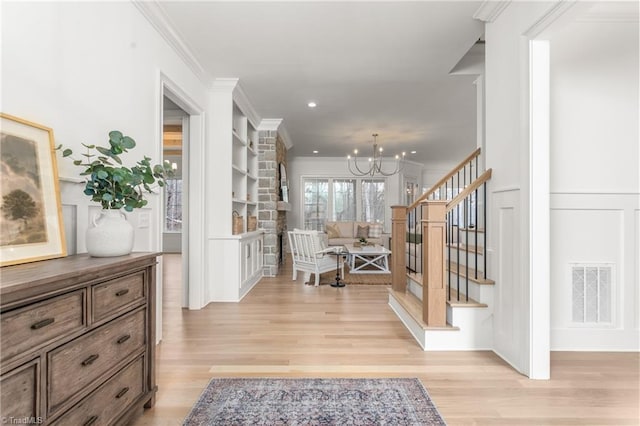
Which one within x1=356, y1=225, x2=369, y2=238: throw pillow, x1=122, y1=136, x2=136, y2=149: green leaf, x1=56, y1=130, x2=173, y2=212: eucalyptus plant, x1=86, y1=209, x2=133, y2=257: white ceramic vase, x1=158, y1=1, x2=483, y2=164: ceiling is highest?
x1=158, y1=1, x2=483, y2=164: ceiling

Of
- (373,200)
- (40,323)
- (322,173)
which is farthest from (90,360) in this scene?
(373,200)

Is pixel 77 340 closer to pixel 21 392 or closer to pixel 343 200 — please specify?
pixel 21 392

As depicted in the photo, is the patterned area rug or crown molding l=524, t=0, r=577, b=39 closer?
the patterned area rug

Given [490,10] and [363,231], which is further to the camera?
[363,231]

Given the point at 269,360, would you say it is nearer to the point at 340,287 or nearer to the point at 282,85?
the point at 340,287

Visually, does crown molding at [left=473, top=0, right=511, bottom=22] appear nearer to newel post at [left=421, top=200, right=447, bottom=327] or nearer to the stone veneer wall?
newel post at [left=421, top=200, right=447, bottom=327]

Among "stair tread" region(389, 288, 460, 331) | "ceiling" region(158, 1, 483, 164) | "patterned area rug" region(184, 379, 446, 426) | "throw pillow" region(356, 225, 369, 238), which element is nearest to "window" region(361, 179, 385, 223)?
"throw pillow" region(356, 225, 369, 238)

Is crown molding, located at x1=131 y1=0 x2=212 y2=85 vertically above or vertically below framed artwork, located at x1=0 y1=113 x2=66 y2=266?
above

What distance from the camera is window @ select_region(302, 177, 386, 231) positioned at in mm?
10297

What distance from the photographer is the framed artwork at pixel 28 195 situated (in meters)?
1.37

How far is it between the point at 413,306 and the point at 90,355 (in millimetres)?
2662

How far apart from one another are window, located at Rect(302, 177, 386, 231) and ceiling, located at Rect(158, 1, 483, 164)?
4.02m

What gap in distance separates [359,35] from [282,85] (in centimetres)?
154

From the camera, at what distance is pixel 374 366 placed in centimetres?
243
